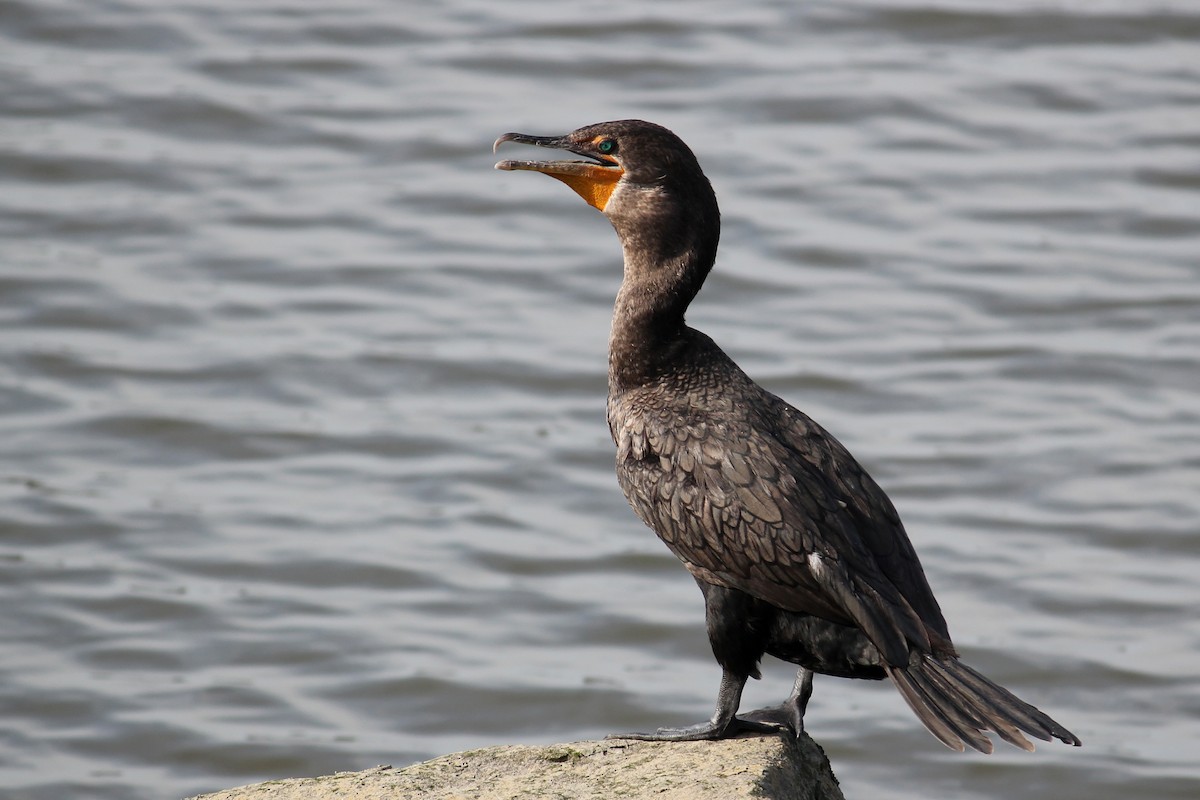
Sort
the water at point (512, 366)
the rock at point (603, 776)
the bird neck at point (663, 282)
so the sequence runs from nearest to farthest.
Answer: the rock at point (603, 776), the bird neck at point (663, 282), the water at point (512, 366)

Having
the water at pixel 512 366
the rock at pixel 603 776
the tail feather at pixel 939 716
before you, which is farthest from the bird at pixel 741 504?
the water at pixel 512 366

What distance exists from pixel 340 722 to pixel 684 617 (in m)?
1.84

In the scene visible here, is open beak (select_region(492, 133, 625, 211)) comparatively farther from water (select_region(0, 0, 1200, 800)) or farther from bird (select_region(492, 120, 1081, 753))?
water (select_region(0, 0, 1200, 800))

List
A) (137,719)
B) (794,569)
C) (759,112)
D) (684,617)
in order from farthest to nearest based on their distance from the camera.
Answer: (759,112) < (684,617) < (137,719) < (794,569)

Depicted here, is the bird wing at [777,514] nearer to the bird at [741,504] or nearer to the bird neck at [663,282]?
the bird at [741,504]

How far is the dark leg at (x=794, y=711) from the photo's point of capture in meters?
5.31

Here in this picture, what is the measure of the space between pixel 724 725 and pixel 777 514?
2.31 ft

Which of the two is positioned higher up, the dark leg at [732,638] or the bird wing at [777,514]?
the bird wing at [777,514]

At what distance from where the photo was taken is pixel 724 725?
528 cm

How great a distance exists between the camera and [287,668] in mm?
8578

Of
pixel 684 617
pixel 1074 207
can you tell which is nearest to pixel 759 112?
pixel 1074 207

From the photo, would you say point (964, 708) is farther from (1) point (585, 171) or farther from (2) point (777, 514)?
(1) point (585, 171)

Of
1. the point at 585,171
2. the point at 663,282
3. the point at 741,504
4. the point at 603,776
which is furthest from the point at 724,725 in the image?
the point at 585,171

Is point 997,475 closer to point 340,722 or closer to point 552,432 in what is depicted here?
point 552,432
